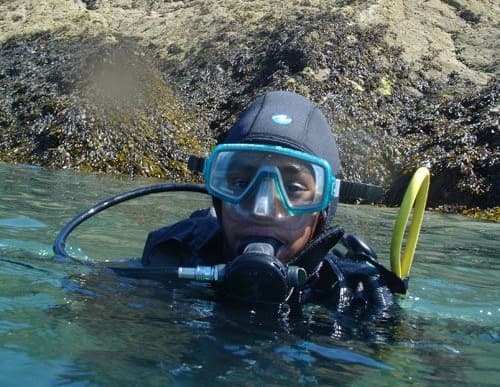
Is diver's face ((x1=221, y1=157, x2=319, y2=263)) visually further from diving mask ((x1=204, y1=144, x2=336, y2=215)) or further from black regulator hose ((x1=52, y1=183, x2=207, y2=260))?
black regulator hose ((x1=52, y1=183, x2=207, y2=260))

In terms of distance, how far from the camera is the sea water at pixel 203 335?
1991 millimetres

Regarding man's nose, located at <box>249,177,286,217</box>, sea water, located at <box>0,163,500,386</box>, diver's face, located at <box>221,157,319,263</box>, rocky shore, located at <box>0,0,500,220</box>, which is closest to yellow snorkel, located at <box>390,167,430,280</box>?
sea water, located at <box>0,163,500,386</box>

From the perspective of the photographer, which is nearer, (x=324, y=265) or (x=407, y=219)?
(x=407, y=219)

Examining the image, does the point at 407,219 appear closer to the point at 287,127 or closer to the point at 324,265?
the point at 324,265

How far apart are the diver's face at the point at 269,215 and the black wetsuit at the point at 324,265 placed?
0.17m

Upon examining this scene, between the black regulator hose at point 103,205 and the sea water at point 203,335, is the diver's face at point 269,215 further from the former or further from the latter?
the black regulator hose at point 103,205

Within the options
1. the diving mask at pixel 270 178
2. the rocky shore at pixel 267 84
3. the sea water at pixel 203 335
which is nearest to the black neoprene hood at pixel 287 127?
the diving mask at pixel 270 178

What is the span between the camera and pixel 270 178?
271 centimetres

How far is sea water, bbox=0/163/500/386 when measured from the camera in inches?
78.4

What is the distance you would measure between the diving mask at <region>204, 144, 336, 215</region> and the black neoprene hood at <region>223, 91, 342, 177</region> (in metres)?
0.12

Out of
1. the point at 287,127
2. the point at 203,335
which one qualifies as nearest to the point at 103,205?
the point at 287,127

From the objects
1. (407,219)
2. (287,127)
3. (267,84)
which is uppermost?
(267,84)

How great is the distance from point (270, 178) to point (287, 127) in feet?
1.06

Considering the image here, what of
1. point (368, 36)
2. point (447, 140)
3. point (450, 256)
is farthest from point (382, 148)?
A: point (450, 256)
